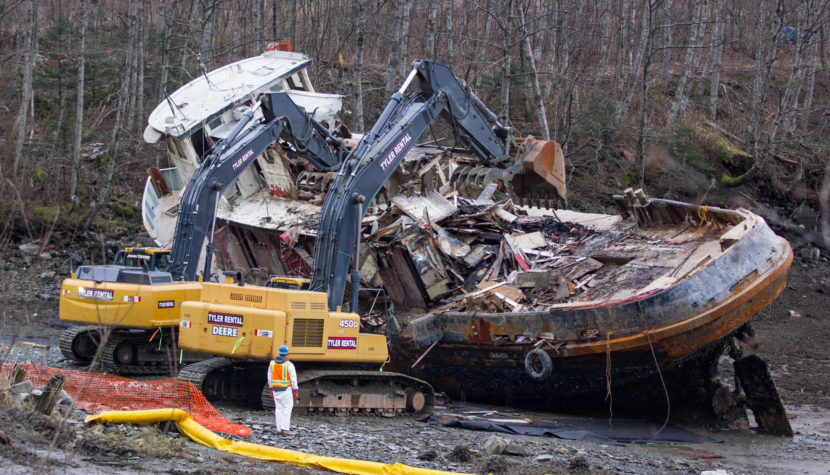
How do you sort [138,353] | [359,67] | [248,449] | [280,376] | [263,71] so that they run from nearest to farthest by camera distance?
[248,449]
[280,376]
[138,353]
[263,71]
[359,67]

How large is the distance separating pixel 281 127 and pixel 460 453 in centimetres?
679

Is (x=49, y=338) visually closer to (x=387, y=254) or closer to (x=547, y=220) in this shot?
(x=387, y=254)

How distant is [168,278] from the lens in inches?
470

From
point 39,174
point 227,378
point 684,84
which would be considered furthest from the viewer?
point 684,84

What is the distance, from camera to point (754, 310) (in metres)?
10.8

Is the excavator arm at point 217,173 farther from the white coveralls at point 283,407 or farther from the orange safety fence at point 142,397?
the white coveralls at point 283,407

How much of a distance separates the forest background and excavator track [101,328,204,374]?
8135 millimetres

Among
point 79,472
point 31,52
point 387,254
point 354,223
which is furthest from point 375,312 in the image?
point 31,52

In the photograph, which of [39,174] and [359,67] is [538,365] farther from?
[39,174]

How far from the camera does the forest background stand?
22.3 m

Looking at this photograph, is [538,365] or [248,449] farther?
[538,365]

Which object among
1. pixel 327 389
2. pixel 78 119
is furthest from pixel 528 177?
pixel 78 119

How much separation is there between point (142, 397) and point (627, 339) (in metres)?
5.94

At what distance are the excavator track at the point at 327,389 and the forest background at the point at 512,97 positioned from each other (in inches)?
402
